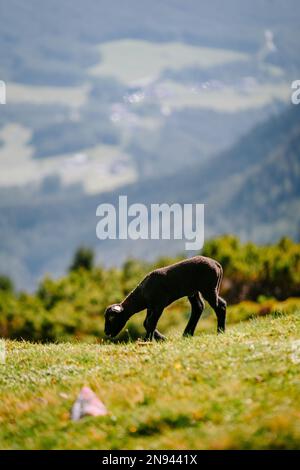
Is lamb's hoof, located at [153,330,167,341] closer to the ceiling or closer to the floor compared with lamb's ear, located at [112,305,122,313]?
closer to the floor

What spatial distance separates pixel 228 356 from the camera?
21328mm

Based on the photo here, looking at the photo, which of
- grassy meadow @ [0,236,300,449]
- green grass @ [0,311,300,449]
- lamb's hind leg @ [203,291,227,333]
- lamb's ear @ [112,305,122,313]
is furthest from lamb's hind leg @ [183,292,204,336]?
lamb's ear @ [112,305,122,313]

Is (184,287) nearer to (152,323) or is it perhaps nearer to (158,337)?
(152,323)

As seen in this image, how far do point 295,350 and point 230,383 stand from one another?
2.64 m

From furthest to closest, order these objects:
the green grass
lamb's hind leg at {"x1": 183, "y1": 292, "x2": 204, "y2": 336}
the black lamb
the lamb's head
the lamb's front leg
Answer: the lamb's head, lamb's hind leg at {"x1": 183, "y1": 292, "x2": 204, "y2": 336}, the lamb's front leg, the black lamb, the green grass

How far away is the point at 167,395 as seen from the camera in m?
19.2

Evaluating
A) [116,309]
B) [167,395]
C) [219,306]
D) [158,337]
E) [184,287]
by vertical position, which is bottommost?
[167,395]

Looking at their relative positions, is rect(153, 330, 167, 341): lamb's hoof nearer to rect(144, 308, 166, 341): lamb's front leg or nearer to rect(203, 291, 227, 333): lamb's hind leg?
rect(144, 308, 166, 341): lamb's front leg

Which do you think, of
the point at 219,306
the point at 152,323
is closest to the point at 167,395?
the point at 152,323

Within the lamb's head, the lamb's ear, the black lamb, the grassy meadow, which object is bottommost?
the grassy meadow

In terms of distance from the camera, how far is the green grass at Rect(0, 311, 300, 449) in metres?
17.0
